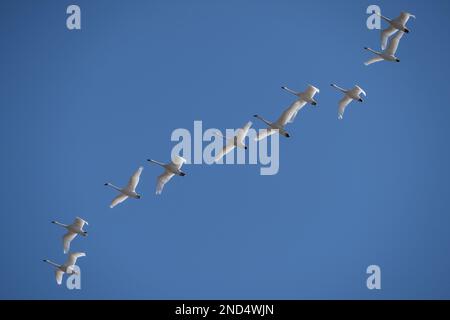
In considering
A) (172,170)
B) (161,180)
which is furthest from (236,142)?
(161,180)

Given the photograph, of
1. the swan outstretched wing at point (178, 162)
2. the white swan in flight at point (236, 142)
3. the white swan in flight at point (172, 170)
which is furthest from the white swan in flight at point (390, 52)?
the white swan in flight at point (172, 170)

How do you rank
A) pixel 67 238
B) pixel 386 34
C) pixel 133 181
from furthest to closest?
pixel 67 238 → pixel 386 34 → pixel 133 181

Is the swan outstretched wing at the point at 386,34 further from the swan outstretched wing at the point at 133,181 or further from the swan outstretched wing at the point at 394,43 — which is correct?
the swan outstretched wing at the point at 133,181

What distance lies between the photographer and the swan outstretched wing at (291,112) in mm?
35938

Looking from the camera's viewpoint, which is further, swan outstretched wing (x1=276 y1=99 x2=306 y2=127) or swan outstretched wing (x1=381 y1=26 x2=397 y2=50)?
swan outstretched wing (x1=381 y1=26 x2=397 y2=50)

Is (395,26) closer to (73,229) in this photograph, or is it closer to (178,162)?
(178,162)

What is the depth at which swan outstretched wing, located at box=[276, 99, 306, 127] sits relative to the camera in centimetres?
3594

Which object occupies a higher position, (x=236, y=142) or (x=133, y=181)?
(x=236, y=142)

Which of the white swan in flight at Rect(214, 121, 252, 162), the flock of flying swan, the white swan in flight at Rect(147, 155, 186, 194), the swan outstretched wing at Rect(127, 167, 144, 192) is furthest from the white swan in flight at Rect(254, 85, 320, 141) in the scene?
the swan outstretched wing at Rect(127, 167, 144, 192)

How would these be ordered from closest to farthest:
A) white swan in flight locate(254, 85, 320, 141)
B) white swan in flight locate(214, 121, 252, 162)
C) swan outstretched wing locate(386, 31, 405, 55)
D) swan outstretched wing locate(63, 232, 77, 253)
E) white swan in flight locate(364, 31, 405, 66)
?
white swan in flight locate(254, 85, 320, 141), white swan in flight locate(214, 121, 252, 162), swan outstretched wing locate(386, 31, 405, 55), white swan in flight locate(364, 31, 405, 66), swan outstretched wing locate(63, 232, 77, 253)

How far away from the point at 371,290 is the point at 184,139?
20.0 m

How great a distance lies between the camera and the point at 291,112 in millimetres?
36000

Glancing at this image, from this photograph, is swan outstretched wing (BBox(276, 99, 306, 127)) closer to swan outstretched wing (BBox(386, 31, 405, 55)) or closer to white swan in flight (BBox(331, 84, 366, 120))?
white swan in flight (BBox(331, 84, 366, 120))
